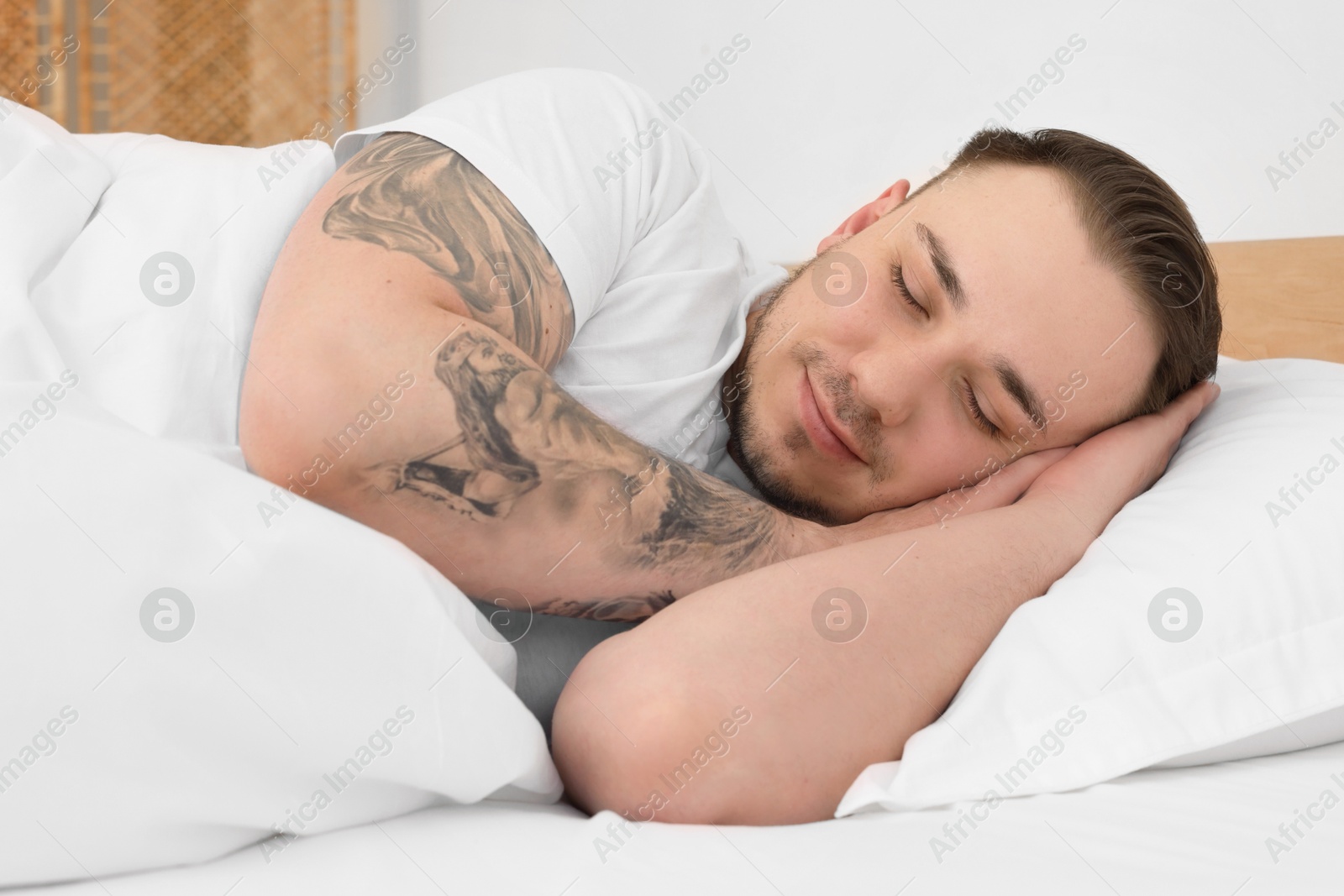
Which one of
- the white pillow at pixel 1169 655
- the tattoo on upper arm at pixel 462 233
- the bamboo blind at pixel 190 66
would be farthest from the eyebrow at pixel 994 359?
the bamboo blind at pixel 190 66

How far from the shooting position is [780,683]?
2.20ft

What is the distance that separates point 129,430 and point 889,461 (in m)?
0.69

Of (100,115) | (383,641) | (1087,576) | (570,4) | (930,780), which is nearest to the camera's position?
(383,641)

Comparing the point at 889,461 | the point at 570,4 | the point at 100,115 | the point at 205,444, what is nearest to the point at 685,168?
the point at 889,461

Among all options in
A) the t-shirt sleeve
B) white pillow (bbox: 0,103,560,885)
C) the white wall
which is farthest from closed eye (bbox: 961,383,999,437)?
the white wall

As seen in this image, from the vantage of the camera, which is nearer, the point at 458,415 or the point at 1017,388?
the point at 458,415

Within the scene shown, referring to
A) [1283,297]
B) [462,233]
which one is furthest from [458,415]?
[1283,297]

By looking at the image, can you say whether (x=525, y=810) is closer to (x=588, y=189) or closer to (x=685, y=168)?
(x=588, y=189)

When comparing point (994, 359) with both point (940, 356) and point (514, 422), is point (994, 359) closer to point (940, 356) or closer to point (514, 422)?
point (940, 356)

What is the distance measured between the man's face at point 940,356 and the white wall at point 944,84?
1.93ft

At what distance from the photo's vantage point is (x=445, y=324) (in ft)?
2.34

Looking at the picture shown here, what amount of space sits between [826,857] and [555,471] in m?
0.33

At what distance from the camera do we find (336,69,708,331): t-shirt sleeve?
2.71 ft

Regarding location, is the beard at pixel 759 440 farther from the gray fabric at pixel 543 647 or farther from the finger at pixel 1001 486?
the gray fabric at pixel 543 647
